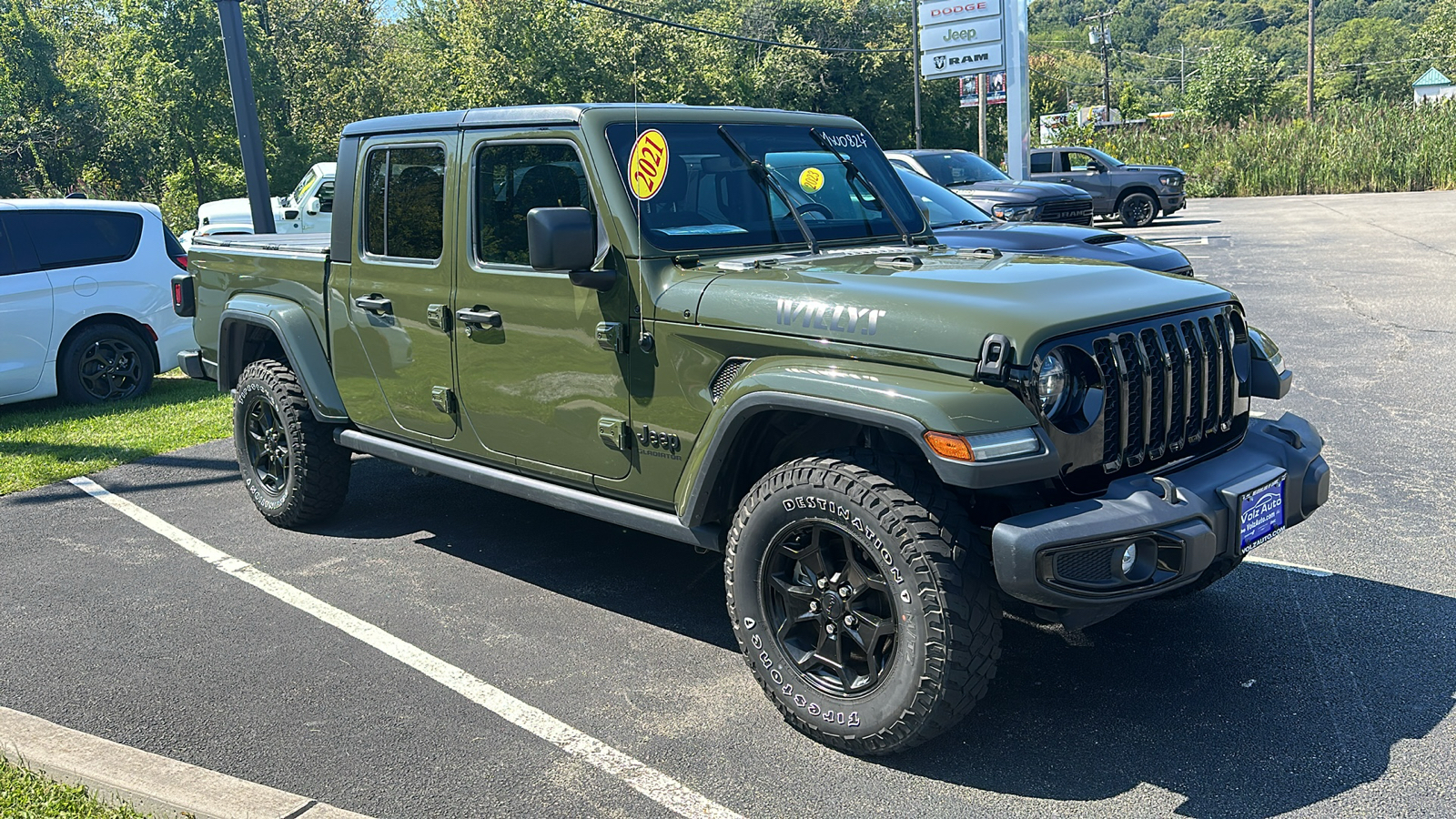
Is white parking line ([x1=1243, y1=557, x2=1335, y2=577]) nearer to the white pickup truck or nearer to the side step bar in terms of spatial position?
the side step bar

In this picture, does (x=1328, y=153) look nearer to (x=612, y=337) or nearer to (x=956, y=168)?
(x=956, y=168)

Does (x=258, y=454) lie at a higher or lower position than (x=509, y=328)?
lower

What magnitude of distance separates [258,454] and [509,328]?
2422 mm

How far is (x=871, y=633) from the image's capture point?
138 inches

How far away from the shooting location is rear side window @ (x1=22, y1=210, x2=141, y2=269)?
30.9 feet

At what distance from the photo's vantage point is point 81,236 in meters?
9.67

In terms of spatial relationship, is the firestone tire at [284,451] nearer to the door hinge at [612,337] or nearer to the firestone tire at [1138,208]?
the door hinge at [612,337]

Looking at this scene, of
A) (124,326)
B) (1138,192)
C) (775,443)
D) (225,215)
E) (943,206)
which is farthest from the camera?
(1138,192)

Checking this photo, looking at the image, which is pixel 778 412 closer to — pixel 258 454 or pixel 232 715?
pixel 232 715

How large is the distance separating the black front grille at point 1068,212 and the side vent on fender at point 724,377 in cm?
1356

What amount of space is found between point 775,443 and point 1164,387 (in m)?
1.24

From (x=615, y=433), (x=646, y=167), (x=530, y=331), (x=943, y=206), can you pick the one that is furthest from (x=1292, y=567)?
(x=943, y=206)

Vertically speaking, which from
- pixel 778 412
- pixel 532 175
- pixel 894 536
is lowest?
pixel 894 536

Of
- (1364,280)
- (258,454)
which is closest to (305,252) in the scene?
(258,454)
